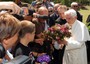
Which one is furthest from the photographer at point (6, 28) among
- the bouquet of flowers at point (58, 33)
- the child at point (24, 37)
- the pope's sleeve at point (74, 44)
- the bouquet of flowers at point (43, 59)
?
the pope's sleeve at point (74, 44)

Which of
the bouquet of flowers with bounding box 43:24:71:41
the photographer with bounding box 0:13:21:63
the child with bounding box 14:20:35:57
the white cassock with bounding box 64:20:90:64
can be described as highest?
the photographer with bounding box 0:13:21:63

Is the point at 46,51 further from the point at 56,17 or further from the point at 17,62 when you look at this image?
the point at 17,62

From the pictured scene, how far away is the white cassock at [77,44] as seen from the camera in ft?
20.1

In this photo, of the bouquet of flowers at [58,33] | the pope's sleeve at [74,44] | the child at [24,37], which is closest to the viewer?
the child at [24,37]

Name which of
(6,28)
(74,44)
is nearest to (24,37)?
(6,28)

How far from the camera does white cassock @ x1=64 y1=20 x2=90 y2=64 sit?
20.1 ft

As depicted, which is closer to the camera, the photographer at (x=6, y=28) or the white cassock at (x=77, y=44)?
the photographer at (x=6, y=28)

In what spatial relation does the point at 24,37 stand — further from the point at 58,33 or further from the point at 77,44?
the point at 77,44

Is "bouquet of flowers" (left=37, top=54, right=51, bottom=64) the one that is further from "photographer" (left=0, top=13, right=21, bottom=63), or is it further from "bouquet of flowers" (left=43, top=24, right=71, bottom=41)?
"photographer" (left=0, top=13, right=21, bottom=63)

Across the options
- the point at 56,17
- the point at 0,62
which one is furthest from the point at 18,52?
the point at 56,17

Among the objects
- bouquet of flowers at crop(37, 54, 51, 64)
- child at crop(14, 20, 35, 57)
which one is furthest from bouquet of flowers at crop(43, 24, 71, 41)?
child at crop(14, 20, 35, 57)

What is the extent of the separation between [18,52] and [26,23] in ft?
1.43

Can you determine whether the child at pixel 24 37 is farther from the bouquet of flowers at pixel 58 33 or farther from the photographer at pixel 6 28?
the bouquet of flowers at pixel 58 33

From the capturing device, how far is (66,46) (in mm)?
6309
